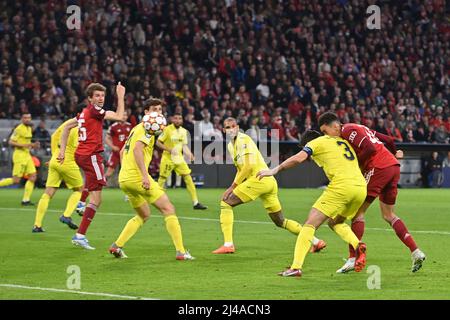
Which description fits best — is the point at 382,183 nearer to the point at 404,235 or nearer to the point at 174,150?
the point at 404,235

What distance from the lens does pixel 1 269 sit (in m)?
11.8

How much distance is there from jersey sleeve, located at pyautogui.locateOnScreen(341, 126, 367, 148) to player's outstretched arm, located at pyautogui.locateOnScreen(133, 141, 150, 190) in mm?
2576

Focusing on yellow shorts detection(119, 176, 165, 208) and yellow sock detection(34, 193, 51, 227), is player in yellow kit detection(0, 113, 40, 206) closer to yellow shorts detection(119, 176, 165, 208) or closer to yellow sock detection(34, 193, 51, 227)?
yellow sock detection(34, 193, 51, 227)

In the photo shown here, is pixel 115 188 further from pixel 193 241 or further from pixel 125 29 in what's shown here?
pixel 193 241

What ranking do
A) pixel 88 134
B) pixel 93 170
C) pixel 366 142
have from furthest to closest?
pixel 88 134, pixel 93 170, pixel 366 142

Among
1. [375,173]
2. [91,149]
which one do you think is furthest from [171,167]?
[375,173]

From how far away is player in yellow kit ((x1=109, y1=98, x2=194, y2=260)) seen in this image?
1261 centimetres

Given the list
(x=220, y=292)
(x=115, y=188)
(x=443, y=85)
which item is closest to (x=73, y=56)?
(x=115, y=188)

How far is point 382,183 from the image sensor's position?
11812 millimetres

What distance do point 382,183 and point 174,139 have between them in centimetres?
1163

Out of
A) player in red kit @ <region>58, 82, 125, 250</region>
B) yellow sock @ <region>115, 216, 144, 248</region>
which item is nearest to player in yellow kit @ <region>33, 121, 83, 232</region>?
player in red kit @ <region>58, 82, 125, 250</region>

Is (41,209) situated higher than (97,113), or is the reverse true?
(97,113)

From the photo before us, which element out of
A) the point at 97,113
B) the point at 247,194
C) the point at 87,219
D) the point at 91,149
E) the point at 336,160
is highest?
the point at 97,113

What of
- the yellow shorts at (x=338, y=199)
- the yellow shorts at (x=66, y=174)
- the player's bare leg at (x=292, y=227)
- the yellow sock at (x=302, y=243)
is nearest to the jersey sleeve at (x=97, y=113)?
the yellow shorts at (x=66, y=174)
